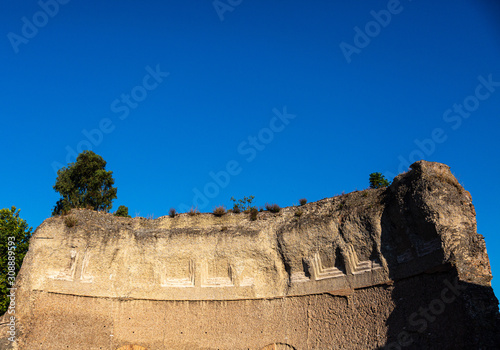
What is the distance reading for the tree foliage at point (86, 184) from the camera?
27.3m

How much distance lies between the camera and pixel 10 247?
23.5 metres

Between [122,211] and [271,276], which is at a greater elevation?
[122,211]

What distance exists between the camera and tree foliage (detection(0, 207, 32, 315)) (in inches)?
867

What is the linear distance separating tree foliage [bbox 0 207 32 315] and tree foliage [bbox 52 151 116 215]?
2.36m

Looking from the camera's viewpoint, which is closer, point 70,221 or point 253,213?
point 70,221

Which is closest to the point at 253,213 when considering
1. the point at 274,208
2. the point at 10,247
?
the point at 274,208

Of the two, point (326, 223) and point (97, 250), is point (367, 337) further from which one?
point (97, 250)

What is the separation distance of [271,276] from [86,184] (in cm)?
1417

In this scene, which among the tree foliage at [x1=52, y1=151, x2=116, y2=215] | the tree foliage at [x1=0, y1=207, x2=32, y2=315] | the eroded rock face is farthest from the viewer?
the tree foliage at [x1=52, y1=151, x2=116, y2=215]

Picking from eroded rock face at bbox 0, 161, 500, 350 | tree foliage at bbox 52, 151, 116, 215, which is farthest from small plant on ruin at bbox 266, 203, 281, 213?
tree foliage at bbox 52, 151, 116, 215

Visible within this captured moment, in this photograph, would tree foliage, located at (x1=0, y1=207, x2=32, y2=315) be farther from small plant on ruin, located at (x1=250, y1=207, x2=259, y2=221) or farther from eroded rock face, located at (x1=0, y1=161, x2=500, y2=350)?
small plant on ruin, located at (x1=250, y1=207, x2=259, y2=221)

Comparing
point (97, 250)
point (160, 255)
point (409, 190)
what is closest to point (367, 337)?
point (409, 190)

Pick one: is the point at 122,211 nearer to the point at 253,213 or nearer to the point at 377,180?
the point at 253,213

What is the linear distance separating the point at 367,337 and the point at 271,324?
14.7 feet
